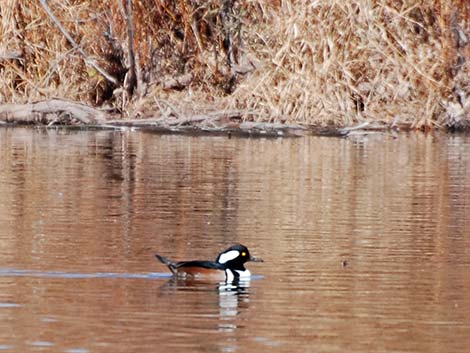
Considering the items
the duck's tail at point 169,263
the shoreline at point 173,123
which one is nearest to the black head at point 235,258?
the duck's tail at point 169,263

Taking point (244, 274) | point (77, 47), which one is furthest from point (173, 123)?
point (244, 274)

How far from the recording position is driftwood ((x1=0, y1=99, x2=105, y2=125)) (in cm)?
2645

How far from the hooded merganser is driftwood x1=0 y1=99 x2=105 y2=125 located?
15.4 m

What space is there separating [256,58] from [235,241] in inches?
598

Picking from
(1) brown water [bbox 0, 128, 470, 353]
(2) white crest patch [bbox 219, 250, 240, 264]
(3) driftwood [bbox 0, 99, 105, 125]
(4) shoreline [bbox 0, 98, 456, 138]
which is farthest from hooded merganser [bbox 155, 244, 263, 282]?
(3) driftwood [bbox 0, 99, 105, 125]

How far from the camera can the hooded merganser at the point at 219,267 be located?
1095 centimetres

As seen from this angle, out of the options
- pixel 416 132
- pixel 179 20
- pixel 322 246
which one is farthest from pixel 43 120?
pixel 322 246

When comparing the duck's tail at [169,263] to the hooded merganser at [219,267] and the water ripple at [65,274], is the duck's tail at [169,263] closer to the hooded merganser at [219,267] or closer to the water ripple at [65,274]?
the hooded merganser at [219,267]

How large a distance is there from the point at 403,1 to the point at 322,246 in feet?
48.2

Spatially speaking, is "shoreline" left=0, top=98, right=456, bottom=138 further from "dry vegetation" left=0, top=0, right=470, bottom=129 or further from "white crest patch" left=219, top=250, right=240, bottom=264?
"white crest patch" left=219, top=250, right=240, bottom=264

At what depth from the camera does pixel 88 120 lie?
26.4m

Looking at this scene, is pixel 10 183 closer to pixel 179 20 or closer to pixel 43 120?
pixel 43 120

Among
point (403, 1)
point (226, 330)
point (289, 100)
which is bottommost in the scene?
point (226, 330)

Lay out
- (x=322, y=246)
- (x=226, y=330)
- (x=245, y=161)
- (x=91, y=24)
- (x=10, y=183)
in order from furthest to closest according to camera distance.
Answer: (x=91, y=24) → (x=245, y=161) → (x=10, y=183) → (x=322, y=246) → (x=226, y=330)
